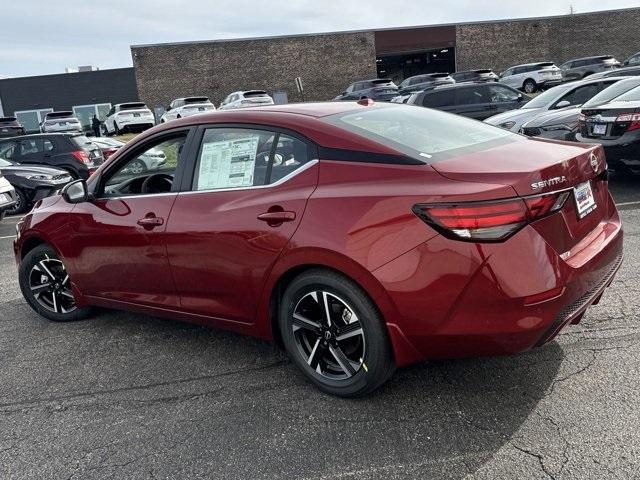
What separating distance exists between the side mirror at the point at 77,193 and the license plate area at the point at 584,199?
325 centimetres

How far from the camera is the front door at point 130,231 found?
12.1 ft

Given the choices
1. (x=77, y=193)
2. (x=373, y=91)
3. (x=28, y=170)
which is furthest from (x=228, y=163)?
(x=373, y=91)

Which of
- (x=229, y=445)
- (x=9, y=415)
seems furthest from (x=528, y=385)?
(x=9, y=415)

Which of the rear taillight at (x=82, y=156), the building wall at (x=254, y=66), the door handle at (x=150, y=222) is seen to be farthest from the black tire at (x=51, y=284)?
the building wall at (x=254, y=66)

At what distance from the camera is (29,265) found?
4738 mm

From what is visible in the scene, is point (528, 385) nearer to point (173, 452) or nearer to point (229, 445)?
Result: point (229, 445)

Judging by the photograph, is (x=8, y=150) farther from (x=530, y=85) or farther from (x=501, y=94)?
(x=530, y=85)

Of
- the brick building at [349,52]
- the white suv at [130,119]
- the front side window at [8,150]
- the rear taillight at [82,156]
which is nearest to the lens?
the front side window at [8,150]

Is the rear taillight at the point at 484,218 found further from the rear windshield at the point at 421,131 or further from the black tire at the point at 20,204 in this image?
the black tire at the point at 20,204

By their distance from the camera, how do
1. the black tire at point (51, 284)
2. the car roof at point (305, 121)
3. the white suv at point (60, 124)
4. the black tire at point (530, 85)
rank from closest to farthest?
the car roof at point (305, 121)
the black tire at point (51, 284)
the white suv at point (60, 124)
the black tire at point (530, 85)

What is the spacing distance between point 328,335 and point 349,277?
0.41 meters

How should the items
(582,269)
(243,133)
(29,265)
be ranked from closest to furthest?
1. (582,269)
2. (243,133)
3. (29,265)

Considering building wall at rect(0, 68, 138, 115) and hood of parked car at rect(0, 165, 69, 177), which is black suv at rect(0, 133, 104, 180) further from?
building wall at rect(0, 68, 138, 115)

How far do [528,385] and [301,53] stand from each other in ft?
128
